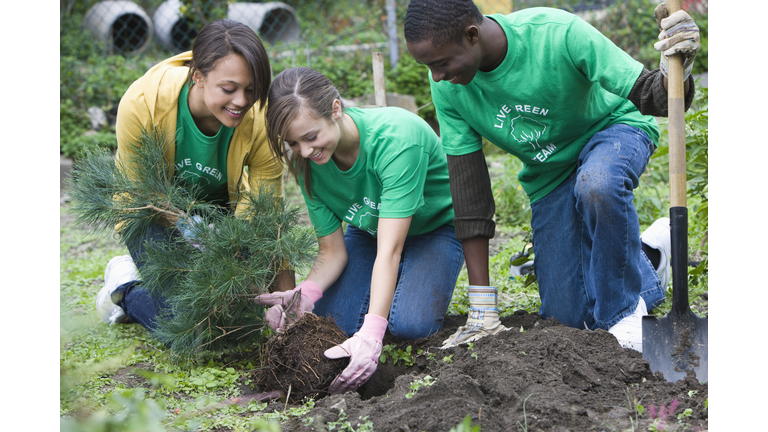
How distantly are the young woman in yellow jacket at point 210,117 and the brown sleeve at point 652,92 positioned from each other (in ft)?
4.28

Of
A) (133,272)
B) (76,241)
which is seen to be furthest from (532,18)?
(76,241)

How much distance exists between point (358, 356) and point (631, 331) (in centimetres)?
97

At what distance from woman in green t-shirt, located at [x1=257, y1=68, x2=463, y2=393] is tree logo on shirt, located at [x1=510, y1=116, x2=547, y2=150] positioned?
37cm

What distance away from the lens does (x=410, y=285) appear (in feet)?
8.29

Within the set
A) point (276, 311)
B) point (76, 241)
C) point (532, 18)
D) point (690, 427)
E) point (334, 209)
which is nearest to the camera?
point (690, 427)

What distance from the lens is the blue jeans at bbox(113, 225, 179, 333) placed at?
241 centimetres

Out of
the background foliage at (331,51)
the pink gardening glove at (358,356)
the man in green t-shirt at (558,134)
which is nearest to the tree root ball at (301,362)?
the pink gardening glove at (358,356)

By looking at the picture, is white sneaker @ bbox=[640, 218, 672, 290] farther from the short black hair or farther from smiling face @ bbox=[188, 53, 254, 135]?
smiling face @ bbox=[188, 53, 254, 135]

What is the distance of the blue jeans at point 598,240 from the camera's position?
6.71 ft

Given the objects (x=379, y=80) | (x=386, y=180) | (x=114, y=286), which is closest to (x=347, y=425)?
(x=386, y=180)

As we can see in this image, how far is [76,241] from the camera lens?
179 inches

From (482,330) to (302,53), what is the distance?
191 inches

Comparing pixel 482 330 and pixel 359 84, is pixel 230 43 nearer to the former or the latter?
pixel 482 330

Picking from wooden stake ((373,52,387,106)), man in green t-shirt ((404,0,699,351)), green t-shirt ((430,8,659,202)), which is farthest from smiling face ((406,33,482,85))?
wooden stake ((373,52,387,106))
